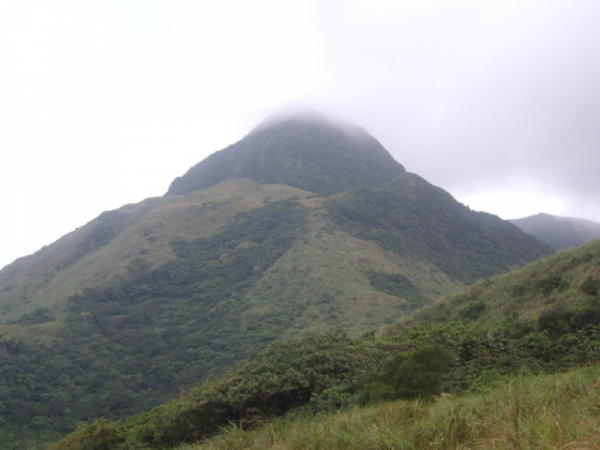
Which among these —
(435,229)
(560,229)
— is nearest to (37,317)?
(435,229)

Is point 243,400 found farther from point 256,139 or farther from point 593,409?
point 256,139

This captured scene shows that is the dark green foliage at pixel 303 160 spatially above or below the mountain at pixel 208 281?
above

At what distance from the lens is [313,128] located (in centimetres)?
10525

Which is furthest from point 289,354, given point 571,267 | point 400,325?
point 571,267

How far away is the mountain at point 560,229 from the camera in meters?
71.4

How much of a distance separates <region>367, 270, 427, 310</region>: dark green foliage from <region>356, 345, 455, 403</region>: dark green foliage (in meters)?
29.9

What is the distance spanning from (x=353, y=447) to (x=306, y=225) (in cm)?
5109

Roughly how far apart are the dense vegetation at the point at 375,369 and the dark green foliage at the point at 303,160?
225ft

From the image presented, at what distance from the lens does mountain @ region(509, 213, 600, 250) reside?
7136 cm

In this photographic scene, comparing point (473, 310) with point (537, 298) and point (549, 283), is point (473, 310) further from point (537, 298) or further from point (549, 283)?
point (549, 283)

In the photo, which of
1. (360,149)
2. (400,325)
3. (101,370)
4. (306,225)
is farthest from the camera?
(360,149)

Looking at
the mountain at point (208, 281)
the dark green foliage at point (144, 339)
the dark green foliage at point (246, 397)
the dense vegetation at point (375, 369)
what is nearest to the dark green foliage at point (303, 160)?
the mountain at point (208, 281)

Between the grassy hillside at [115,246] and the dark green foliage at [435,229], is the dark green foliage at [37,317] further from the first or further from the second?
the dark green foliage at [435,229]

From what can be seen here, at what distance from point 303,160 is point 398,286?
54922 millimetres
